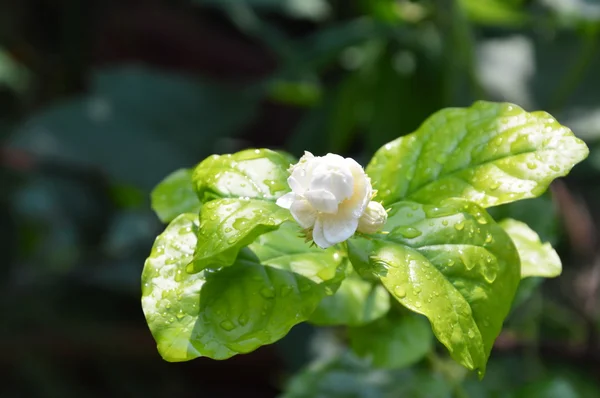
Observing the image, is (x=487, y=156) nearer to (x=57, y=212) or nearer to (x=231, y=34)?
(x=57, y=212)

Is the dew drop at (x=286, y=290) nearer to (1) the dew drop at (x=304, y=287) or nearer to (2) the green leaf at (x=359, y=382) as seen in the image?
(1) the dew drop at (x=304, y=287)

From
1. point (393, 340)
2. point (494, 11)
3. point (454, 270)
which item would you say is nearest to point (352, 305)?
point (393, 340)

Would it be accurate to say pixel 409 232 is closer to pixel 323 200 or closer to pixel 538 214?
pixel 323 200

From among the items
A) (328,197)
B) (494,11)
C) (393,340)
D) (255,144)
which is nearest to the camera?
(328,197)

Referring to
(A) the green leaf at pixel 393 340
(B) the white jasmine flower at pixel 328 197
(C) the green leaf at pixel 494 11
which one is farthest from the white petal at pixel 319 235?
(C) the green leaf at pixel 494 11

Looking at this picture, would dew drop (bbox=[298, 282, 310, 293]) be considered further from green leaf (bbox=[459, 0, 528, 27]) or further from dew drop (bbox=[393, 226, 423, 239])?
green leaf (bbox=[459, 0, 528, 27])

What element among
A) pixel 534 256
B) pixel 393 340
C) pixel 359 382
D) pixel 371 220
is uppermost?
pixel 371 220

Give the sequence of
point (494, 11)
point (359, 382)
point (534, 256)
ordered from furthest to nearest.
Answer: point (494, 11) < point (359, 382) < point (534, 256)
